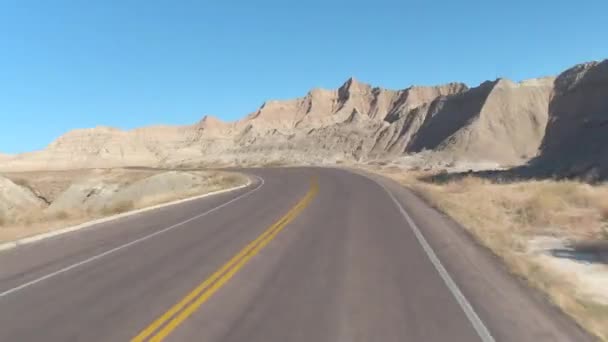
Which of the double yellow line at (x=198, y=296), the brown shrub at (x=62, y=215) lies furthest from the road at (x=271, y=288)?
the brown shrub at (x=62, y=215)

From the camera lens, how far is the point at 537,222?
58.1 feet

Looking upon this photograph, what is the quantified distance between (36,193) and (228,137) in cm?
9717

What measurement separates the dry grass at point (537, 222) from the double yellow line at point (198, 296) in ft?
14.8

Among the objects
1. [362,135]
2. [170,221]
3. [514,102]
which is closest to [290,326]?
[170,221]

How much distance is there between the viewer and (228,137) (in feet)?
509

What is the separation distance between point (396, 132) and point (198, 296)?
312ft

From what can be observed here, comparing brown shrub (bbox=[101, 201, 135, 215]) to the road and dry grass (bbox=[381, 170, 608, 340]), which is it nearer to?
the road

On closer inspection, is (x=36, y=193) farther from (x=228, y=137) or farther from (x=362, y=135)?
(x=228, y=137)

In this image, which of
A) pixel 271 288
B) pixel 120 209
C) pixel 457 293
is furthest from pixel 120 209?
pixel 457 293

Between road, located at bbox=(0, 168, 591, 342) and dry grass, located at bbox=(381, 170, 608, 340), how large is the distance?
0.39 m

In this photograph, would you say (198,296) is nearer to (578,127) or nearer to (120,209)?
(120,209)

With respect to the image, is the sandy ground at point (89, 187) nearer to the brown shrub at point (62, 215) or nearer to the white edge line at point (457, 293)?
the brown shrub at point (62, 215)

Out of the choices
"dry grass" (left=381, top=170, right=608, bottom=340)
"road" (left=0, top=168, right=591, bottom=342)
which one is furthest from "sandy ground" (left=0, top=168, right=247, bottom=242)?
"road" (left=0, top=168, right=591, bottom=342)

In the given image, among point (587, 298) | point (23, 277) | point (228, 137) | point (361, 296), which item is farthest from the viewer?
point (228, 137)
